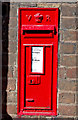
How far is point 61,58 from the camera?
249 centimetres

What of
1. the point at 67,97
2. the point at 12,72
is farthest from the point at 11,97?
the point at 67,97

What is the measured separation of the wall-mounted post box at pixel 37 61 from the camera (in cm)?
242

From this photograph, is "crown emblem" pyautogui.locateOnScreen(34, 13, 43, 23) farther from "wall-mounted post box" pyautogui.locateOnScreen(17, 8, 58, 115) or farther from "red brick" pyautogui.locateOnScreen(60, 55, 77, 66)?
"red brick" pyautogui.locateOnScreen(60, 55, 77, 66)

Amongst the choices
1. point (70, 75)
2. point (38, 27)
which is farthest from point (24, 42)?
point (70, 75)

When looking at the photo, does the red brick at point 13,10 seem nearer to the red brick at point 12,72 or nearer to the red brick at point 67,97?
the red brick at point 12,72

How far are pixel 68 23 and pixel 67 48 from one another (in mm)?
353

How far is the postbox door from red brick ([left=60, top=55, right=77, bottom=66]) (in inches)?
7.6

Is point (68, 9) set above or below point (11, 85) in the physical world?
above

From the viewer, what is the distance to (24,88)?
2492 mm

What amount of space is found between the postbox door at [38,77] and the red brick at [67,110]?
0.18 meters

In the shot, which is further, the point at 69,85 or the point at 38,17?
the point at 69,85

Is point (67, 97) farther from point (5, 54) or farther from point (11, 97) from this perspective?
point (5, 54)

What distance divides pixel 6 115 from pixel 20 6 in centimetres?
161

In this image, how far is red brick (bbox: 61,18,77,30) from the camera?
8.07ft
